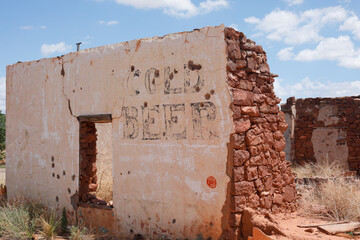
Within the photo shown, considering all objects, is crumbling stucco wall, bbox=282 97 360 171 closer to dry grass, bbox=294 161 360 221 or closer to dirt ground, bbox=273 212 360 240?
dry grass, bbox=294 161 360 221

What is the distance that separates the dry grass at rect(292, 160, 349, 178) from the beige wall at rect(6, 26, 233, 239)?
594cm

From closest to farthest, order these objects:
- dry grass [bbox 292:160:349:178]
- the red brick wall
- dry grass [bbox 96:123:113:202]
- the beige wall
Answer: the beige wall < dry grass [bbox 96:123:113:202] < dry grass [bbox 292:160:349:178] < the red brick wall

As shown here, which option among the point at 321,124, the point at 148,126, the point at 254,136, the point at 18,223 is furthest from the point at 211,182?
the point at 321,124

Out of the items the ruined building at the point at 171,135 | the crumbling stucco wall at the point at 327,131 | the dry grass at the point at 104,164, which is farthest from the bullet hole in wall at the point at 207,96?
the crumbling stucco wall at the point at 327,131

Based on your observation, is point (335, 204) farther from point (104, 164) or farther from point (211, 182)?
point (104, 164)

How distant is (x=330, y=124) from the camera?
38.5 feet

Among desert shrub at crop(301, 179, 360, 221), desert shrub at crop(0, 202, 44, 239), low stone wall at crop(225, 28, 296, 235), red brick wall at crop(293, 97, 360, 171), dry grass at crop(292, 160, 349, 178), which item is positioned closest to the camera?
low stone wall at crop(225, 28, 296, 235)

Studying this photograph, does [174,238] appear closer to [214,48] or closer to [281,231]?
[281,231]

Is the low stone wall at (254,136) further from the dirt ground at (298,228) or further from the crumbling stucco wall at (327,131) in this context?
the crumbling stucco wall at (327,131)

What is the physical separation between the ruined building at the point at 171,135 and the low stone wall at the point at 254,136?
0.02 m

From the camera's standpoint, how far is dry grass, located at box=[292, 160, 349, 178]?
10.4 meters

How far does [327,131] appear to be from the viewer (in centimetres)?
1181

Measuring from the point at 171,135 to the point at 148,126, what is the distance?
1.52 feet

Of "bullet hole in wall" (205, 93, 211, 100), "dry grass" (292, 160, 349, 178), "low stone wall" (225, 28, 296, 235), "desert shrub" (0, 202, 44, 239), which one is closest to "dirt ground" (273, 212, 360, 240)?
"low stone wall" (225, 28, 296, 235)
